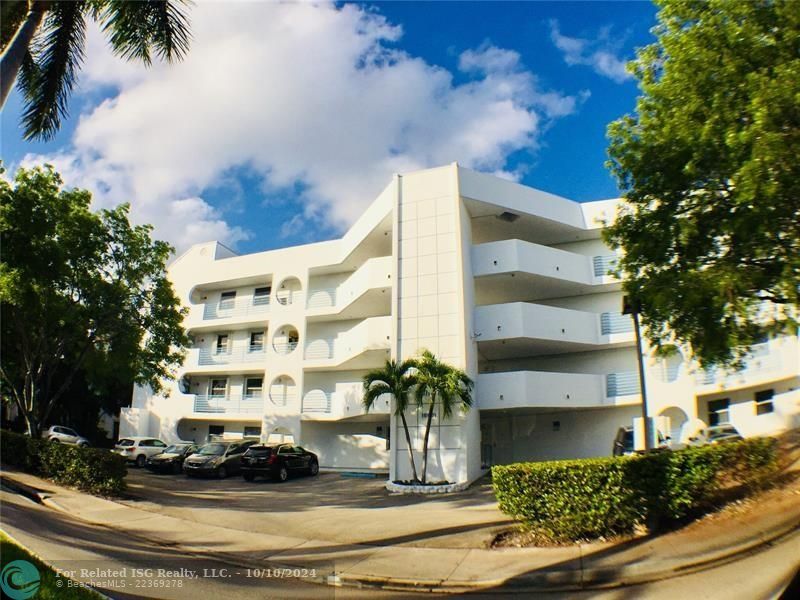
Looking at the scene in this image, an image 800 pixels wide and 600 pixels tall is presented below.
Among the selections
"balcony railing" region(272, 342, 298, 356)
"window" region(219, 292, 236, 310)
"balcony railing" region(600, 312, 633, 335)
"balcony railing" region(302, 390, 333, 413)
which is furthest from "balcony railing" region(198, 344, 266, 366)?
"balcony railing" region(600, 312, 633, 335)

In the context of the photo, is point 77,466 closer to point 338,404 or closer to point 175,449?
point 175,449

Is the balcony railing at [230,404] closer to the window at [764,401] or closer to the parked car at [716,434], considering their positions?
the parked car at [716,434]

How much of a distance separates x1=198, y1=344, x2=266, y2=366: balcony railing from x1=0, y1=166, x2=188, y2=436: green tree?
7.43m

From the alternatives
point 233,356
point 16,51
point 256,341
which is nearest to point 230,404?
point 233,356

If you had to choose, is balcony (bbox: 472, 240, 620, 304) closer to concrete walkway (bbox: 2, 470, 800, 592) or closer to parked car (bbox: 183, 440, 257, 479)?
parked car (bbox: 183, 440, 257, 479)

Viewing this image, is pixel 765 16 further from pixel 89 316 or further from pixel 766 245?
pixel 89 316

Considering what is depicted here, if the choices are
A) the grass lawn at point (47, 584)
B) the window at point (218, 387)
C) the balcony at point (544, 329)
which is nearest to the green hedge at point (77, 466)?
the grass lawn at point (47, 584)

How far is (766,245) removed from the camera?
9.94 meters

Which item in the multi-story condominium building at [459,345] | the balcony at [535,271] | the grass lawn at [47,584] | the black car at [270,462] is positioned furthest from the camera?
the balcony at [535,271]

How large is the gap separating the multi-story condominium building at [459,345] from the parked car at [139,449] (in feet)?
11.4

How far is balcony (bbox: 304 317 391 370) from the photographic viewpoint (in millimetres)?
23469

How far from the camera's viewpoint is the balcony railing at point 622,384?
22.8m

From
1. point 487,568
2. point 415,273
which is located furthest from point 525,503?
point 415,273

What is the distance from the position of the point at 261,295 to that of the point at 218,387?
6205 mm
